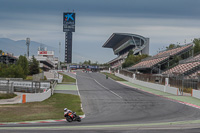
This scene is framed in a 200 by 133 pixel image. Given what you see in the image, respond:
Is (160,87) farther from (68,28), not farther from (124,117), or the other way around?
(68,28)

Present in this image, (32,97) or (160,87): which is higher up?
(160,87)

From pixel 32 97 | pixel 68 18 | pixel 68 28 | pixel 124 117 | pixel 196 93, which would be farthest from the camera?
pixel 68 28

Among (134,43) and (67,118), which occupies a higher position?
(134,43)

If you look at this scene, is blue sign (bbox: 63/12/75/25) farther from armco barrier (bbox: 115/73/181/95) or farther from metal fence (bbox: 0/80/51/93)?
metal fence (bbox: 0/80/51/93)

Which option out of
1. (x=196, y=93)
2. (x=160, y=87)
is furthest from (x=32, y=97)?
(x=160, y=87)

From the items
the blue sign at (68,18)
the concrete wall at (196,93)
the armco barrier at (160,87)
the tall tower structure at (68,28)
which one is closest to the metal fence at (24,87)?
the armco barrier at (160,87)

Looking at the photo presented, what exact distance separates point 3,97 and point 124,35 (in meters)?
125

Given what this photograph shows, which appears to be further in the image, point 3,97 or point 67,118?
point 3,97

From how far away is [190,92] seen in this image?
37.2 m

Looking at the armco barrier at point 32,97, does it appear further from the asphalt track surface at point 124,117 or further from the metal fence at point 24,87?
the asphalt track surface at point 124,117

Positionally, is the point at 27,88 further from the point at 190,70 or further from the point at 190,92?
the point at 190,70

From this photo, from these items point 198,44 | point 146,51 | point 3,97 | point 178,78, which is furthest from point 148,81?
point 146,51

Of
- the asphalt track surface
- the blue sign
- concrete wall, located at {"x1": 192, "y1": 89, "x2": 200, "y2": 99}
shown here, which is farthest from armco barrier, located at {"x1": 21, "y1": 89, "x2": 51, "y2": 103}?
the blue sign

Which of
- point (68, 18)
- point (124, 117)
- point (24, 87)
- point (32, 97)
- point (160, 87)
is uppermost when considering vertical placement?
point (68, 18)
